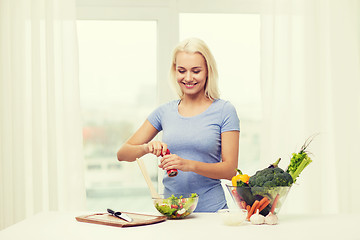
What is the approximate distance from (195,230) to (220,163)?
0.64 meters

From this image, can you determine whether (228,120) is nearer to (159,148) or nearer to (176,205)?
(159,148)

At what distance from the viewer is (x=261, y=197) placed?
1.82m

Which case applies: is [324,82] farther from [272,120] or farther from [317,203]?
[317,203]

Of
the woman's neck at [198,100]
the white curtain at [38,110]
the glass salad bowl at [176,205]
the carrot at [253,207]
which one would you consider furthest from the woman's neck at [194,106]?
the white curtain at [38,110]

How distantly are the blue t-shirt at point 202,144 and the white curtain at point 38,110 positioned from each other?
159 centimetres

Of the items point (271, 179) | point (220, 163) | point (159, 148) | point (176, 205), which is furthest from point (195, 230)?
point (220, 163)

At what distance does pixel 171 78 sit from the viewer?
2.55 metres

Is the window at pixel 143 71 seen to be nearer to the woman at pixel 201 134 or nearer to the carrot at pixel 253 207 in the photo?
the woman at pixel 201 134

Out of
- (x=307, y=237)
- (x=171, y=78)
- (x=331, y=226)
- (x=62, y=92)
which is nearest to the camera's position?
(x=307, y=237)

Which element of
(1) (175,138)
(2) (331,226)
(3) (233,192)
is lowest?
(2) (331,226)

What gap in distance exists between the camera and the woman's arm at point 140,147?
213cm

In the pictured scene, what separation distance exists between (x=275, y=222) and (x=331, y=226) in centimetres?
21

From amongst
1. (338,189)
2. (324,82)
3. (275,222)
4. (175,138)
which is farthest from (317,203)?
(275,222)

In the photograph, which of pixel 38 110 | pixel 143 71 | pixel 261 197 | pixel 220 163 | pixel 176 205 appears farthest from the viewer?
pixel 143 71
